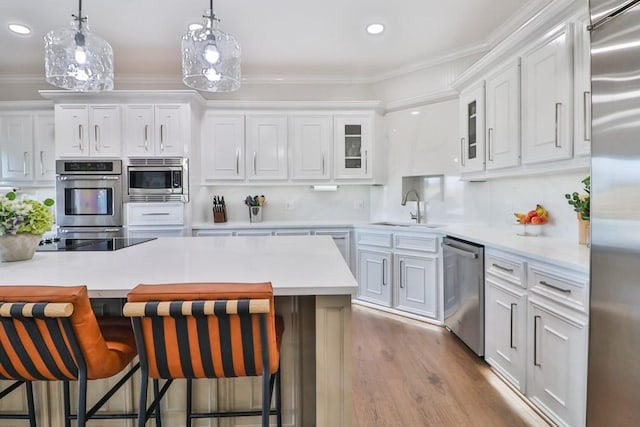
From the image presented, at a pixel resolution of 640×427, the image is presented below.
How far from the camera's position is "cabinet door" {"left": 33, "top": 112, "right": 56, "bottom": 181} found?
4105 mm

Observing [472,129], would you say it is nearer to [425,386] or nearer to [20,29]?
[425,386]

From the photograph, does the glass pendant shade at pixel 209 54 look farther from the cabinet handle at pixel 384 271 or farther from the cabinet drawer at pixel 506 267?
the cabinet handle at pixel 384 271

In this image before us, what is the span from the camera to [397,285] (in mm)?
3746

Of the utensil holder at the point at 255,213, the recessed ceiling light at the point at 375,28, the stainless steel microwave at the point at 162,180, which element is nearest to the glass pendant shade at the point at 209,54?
the recessed ceiling light at the point at 375,28

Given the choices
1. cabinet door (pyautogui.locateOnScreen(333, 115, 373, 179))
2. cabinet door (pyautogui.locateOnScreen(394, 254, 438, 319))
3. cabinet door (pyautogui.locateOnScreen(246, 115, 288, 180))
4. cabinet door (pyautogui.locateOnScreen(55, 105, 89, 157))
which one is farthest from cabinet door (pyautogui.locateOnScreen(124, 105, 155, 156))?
cabinet door (pyautogui.locateOnScreen(394, 254, 438, 319))

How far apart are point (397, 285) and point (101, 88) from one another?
3.10m

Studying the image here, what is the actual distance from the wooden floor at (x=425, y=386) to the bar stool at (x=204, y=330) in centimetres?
114

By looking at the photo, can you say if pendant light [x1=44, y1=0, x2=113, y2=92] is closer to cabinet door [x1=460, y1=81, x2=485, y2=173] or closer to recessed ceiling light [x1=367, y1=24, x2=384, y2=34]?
recessed ceiling light [x1=367, y1=24, x2=384, y2=34]

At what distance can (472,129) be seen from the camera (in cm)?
336

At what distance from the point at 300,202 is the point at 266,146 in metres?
0.86

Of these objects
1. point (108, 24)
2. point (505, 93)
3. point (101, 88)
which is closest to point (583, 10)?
point (505, 93)

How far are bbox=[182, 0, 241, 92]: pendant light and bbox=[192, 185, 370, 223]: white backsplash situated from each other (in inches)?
97.4

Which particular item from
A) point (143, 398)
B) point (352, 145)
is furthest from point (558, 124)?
point (143, 398)

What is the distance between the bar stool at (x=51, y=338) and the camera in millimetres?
1051
